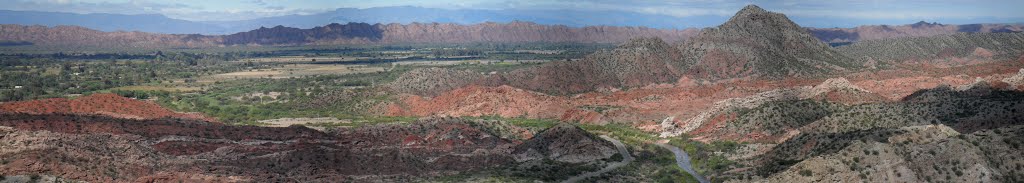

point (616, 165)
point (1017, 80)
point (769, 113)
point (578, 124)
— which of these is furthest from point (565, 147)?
point (1017, 80)

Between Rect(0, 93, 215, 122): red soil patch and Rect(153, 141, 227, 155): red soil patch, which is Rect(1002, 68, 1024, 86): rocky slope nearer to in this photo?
Rect(153, 141, 227, 155): red soil patch

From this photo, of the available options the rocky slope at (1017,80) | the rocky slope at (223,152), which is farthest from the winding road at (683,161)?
the rocky slope at (1017,80)

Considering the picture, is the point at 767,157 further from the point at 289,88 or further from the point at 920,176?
the point at 289,88

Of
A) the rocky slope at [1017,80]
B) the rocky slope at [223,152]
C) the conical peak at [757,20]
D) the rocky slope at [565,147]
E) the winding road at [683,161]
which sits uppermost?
the conical peak at [757,20]

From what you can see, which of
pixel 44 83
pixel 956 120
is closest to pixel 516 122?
pixel 956 120

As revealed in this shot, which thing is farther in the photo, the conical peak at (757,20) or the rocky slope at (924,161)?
the conical peak at (757,20)

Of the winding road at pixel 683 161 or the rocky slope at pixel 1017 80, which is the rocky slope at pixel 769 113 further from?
the rocky slope at pixel 1017 80

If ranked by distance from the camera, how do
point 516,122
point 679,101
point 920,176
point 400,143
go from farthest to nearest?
point 679,101 < point 516,122 < point 400,143 < point 920,176
